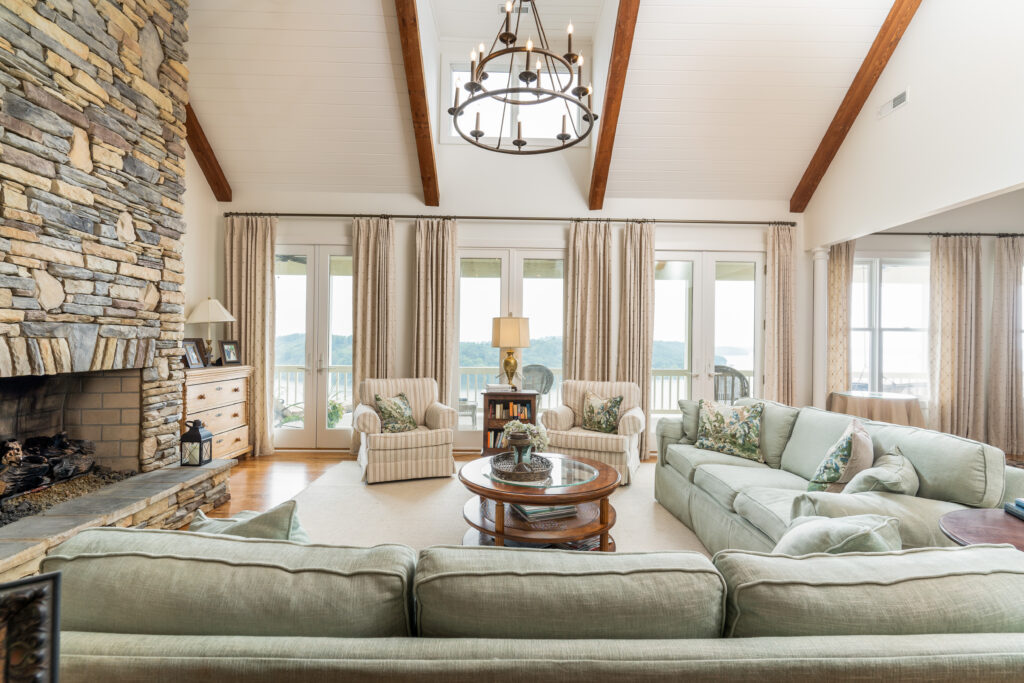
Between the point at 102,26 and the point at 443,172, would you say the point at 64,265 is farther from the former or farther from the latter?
the point at 443,172

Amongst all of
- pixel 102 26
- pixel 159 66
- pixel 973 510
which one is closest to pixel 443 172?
pixel 159 66

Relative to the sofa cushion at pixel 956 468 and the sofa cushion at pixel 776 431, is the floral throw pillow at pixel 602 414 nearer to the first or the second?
the sofa cushion at pixel 776 431

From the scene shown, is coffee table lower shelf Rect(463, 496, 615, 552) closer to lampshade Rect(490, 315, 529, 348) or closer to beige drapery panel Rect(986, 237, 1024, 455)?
lampshade Rect(490, 315, 529, 348)

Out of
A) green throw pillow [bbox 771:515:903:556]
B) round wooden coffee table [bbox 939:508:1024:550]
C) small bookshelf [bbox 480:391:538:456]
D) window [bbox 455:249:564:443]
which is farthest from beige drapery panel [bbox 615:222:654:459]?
green throw pillow [bbox 771:515:903:556]

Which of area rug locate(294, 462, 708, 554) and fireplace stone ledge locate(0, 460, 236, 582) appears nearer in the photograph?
fireplace stone ledge locate(0, 460, 236, 582)

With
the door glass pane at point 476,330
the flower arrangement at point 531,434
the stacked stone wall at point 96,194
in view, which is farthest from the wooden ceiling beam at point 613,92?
the stacked stone wall at point 96,194

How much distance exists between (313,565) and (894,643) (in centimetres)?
105

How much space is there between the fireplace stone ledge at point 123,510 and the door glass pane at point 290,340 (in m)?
1.79

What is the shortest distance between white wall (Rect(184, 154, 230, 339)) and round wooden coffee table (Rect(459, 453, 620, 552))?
3779mm

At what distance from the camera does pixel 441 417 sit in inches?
172

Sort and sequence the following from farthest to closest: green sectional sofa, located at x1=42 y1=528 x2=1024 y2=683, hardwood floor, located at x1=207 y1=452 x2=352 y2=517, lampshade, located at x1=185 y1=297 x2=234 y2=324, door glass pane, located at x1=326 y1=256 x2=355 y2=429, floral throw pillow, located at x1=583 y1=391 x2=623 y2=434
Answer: door glass pane, located at x1=326 y1=256 x2=355 y2=429
lampshade, located at x1=185 y1=297 x2=234 y2=324
floral throw pillow, located at x1=583 y1=391 x2=623 y2=434
hardwood floor, located at x1=207 y1=452 x2=352 y2=517
green sectional sofa, located at x1=42 y1=528 x2=1024 y2=683

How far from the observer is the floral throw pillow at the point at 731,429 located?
131 inches

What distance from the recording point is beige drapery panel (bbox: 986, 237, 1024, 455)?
5191 millimetres

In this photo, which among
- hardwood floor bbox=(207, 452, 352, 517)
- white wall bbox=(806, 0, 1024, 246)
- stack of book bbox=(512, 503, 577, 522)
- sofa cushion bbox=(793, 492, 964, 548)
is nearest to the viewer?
sofa cushion bbox=(793, 492, 964, 548)
